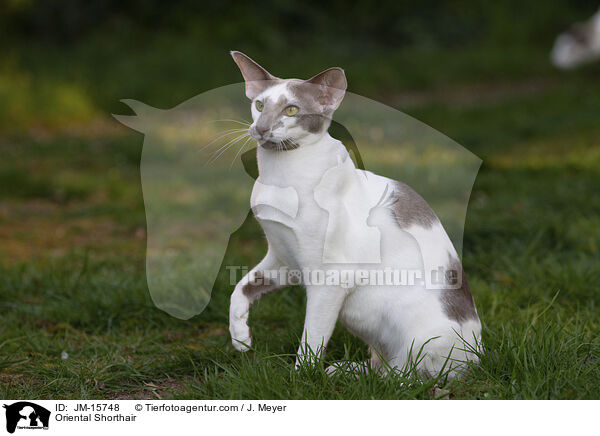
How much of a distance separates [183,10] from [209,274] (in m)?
8.34

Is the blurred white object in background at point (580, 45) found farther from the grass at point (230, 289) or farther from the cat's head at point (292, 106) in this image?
the cat's head at point (292, 106)

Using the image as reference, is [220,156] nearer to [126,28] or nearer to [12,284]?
[12,284]

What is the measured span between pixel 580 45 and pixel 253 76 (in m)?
7.62

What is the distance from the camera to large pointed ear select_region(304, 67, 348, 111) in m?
2.23

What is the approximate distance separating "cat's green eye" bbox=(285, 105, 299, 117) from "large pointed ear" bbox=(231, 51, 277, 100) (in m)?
0.13

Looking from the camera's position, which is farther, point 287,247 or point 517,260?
point 517,260

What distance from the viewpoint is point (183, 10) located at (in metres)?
10.8

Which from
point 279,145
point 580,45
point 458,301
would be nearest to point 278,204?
point 279,145

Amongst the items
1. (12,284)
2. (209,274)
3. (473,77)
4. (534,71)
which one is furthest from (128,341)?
(534,71)

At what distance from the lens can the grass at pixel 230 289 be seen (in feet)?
7.73
